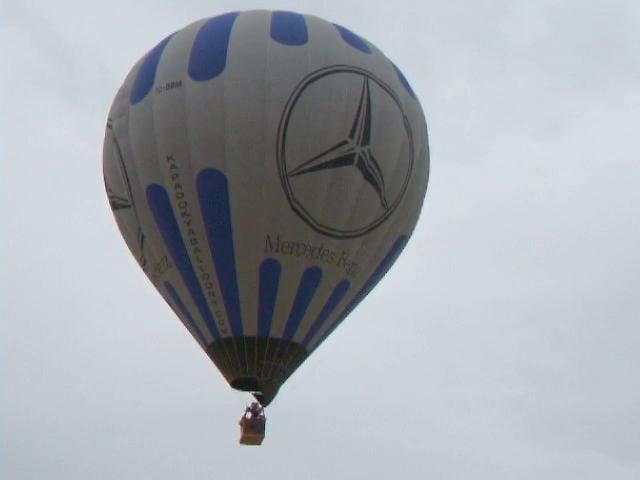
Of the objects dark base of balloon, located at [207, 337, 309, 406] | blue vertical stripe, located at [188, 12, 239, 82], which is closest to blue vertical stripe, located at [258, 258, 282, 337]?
dark base of balloon, located at [207, 337, 309, 406]

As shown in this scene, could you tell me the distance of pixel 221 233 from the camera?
85.3 ft

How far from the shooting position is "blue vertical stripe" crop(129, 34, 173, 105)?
26.7 m

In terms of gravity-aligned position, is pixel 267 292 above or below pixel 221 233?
below

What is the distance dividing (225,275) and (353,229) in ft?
6.01

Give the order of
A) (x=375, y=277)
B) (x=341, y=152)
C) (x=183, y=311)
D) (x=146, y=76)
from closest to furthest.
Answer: (x=341, y=152)
(x=183, y=311)
(x=146, y=76)
(x=375, y=277)

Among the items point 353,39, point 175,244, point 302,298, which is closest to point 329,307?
point 302,298

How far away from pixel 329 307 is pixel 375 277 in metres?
1.04

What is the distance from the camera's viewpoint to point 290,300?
26109 mm

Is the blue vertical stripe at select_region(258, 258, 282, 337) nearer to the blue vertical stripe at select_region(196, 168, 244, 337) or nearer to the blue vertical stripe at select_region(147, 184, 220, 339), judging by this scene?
the blue vertical stripe at select_region(196, 168, 244, 337)

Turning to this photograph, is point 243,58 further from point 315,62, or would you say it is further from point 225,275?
point 225,275

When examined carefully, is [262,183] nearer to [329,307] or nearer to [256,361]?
[329,307]

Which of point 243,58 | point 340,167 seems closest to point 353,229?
point 340,167

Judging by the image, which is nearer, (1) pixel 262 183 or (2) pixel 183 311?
(1) pixel 262 183

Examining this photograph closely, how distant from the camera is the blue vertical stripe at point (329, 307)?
86.6ft
